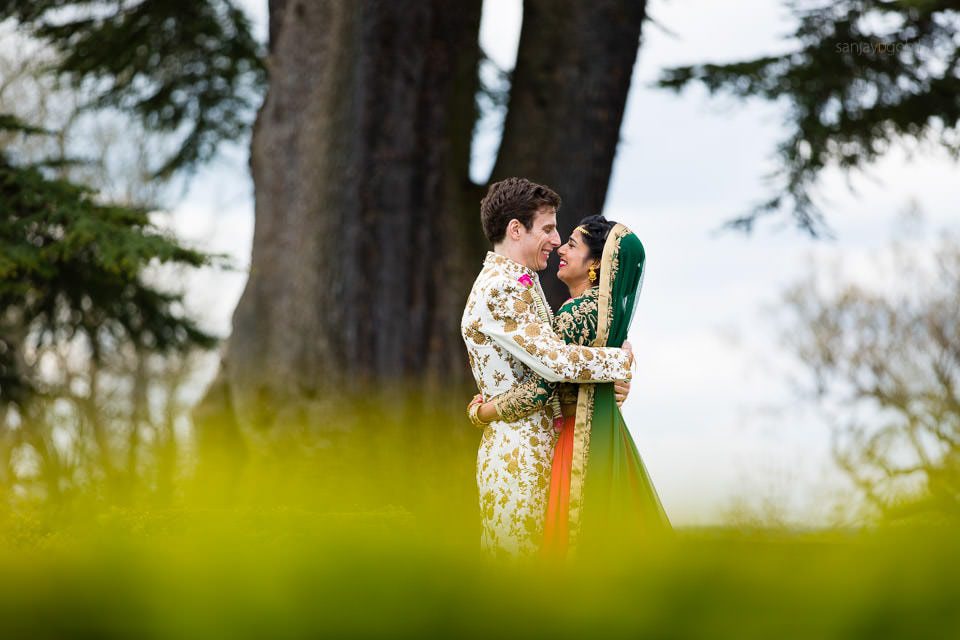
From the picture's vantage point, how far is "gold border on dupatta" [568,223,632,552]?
4031 mm

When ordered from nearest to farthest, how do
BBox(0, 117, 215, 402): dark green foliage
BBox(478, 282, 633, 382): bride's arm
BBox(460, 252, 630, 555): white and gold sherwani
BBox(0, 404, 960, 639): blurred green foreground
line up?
BBox(0, 404, 960, 639): blurred green foreground
BBox(478, 282, 633, 382): bride's arm
BBox(460, 252, 630, 555): white and gold sherwani
BBox(0, 117, 215, 402): dark green foliage

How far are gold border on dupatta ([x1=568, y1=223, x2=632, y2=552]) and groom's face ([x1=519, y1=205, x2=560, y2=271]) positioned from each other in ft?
0.73

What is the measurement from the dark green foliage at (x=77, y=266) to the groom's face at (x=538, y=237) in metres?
4.58

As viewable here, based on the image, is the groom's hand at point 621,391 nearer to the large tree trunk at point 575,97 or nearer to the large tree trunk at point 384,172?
the large tree trunk at point 384,172

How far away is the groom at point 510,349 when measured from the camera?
4.15 m

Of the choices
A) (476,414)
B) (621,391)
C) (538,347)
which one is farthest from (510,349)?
(621,391)

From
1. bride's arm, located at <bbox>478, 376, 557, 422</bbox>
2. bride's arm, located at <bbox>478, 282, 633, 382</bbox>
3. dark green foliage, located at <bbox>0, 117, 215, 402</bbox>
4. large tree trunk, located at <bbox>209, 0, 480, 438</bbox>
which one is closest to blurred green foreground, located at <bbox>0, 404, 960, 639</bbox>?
bride's arm, located at <bbox>478, 282, 633, 382</bbox>

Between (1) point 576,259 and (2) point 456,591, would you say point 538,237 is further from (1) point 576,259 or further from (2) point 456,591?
(2) point 456,591

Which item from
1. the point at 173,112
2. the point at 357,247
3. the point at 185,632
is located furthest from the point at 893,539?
the point at 173,112

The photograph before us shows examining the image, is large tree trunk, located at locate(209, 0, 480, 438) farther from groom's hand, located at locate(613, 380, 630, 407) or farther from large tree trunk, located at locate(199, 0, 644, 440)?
Result: groom's hand, located at locate(613, 380, 630, 407)

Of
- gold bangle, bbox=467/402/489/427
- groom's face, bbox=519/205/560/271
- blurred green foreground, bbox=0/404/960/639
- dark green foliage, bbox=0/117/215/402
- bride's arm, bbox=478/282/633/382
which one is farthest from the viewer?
dark green foliage, bbox=0/117/215/402

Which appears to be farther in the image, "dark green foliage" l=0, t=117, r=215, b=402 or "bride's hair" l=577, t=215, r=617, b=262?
"dark green foliage" l=0, t=117, r=215, b=402

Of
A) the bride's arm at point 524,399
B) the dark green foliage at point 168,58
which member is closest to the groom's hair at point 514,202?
the bride's arm at point 524,399

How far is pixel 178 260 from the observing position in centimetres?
863
